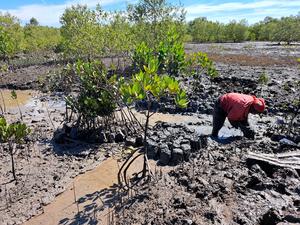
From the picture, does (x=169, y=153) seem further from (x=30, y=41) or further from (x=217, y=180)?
(x=30, y=41)

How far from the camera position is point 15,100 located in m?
13.8

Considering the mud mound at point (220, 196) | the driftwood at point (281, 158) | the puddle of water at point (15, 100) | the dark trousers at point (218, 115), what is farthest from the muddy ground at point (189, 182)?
the puddle of water at point (15, 100)

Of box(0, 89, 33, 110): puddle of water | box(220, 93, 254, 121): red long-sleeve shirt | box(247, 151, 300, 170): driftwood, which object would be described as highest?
box(220, 93, 254, 121): red long-sleeve shirt

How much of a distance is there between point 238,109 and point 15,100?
33.9ft

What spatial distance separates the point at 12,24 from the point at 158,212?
85.7 ft

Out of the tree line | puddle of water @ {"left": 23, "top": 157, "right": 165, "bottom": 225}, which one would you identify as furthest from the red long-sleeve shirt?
the tree line

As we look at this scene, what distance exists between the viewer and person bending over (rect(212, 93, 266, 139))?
697 cm

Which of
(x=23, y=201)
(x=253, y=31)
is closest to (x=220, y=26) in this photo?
(x=253, y=31)

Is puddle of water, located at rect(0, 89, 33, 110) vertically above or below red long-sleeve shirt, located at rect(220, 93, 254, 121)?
below

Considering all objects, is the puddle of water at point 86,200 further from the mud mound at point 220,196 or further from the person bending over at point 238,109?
the person bending over at point 238,109

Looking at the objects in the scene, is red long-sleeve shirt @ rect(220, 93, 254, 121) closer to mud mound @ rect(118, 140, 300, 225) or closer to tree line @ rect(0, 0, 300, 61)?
mud mound @ rect(118, 140, 300, 225)

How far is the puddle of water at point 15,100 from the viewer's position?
42.5ft

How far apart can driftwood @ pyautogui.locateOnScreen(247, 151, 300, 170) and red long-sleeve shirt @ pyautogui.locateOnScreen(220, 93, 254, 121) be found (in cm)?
110

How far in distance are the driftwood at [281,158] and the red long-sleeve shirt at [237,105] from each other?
110cm
